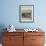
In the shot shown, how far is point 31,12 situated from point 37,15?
0.71 feet

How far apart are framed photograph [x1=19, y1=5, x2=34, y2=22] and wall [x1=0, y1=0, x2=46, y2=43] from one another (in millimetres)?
96

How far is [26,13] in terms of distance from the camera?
13.8ft

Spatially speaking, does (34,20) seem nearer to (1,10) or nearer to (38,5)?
(38,5)

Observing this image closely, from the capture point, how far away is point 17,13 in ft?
13.7

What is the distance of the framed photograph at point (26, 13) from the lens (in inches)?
164

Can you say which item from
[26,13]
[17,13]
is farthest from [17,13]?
[26,13]

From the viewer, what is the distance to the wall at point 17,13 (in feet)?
13.6

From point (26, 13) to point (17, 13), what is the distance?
0.29 meters

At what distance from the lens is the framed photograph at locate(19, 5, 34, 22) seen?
416 cm

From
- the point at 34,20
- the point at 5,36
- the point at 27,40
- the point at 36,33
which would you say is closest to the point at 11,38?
the point at 5,36

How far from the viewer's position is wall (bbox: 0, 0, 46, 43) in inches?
164

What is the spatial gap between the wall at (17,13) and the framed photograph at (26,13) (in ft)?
0.32

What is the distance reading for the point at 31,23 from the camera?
4.22 meters

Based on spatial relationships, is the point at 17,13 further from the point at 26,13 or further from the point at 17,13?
the point at 26,13
